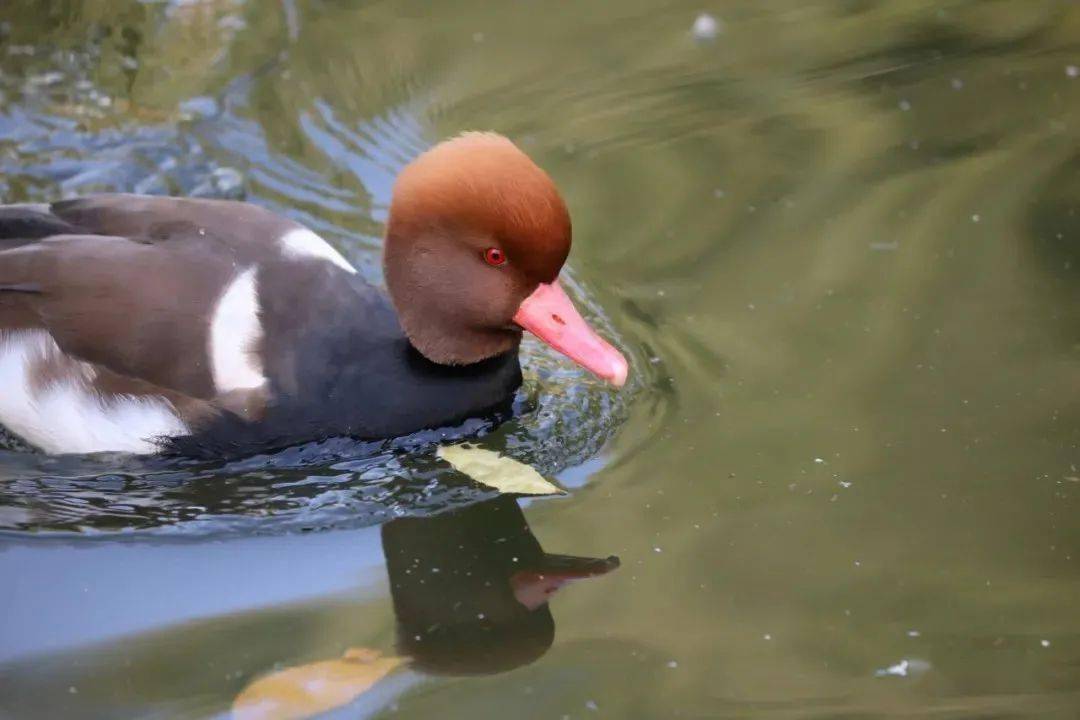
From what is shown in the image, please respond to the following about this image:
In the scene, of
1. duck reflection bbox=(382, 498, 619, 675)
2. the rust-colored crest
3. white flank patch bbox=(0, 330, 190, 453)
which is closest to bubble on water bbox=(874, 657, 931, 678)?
duck reflection bbox=(382, 498, 619, 675)

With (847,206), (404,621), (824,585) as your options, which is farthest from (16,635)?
(847,206)

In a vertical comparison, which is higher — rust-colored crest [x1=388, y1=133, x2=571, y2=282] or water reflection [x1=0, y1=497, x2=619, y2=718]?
rust-colored crest [x1=388, y1=133, x2=571, y2=282]

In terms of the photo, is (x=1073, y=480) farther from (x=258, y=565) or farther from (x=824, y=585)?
(x=258, y=565)

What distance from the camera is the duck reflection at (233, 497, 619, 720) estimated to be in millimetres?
3383

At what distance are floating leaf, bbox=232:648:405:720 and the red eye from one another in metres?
1.21

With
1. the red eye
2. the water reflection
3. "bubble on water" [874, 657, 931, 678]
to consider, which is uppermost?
the red eye

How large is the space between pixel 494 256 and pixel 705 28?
325 centimetres

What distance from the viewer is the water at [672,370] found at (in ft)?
11.4

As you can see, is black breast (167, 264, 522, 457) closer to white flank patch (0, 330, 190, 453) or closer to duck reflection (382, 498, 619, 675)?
white flank patch (0, 330, 190, 453)

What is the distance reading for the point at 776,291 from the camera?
5.08 meters

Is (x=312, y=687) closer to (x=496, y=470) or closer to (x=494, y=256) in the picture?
(x=496, y=470)

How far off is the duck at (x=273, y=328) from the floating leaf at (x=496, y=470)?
12cm

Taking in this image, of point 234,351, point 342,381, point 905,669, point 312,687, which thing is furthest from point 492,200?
point 905,669

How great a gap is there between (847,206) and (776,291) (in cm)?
70
